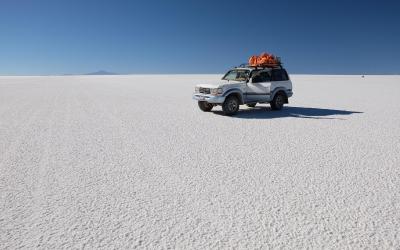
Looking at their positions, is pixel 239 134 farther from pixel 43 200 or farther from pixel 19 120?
pixel 19 120

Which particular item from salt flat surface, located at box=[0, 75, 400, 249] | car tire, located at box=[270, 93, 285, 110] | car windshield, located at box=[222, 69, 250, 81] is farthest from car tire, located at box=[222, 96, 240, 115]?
salt flat surface, located at box=[0, 75, 400, 249]

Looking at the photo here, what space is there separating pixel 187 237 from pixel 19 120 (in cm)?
1046

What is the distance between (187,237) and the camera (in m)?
3.59

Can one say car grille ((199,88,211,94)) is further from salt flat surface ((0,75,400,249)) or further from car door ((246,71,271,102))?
salt flat surface ((0,75,400,249))

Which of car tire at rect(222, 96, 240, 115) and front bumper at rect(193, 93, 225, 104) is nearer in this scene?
front bumper at rect(193, 93, 225, 104)

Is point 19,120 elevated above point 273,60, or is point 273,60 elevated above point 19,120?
point 273,60

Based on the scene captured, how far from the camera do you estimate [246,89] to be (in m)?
14.0

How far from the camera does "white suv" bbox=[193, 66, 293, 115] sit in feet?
43.8

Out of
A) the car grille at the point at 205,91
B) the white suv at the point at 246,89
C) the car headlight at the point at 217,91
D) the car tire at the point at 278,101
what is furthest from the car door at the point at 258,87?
the car grille at the point at 205,91

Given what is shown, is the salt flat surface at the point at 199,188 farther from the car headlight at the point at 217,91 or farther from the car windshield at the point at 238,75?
the car windshield at the point at 238,75

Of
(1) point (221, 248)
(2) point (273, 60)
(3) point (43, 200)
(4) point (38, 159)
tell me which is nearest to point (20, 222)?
(3) point (43, 200)

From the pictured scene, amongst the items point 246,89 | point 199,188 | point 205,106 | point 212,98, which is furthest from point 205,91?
point 199,188

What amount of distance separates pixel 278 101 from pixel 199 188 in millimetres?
10919

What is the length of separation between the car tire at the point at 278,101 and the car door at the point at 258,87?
0.52 meters
